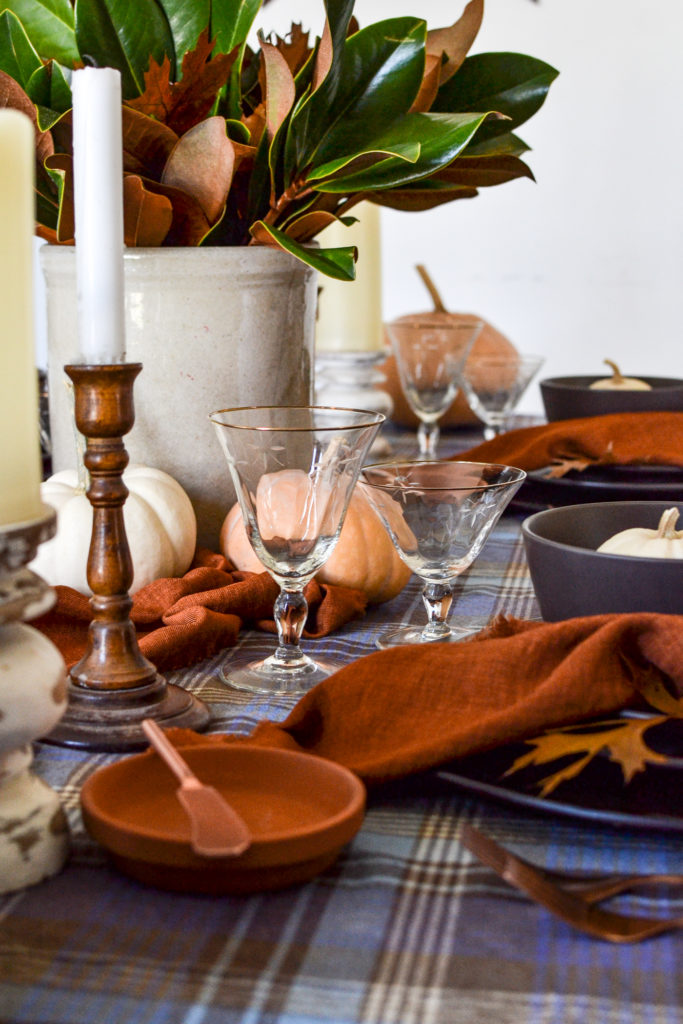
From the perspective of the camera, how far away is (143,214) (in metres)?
0.80

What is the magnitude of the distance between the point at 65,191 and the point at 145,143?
63 mm

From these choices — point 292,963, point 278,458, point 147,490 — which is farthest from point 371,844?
point 147,490

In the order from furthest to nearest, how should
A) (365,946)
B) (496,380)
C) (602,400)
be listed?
(496,380), (602,400), (365,946)

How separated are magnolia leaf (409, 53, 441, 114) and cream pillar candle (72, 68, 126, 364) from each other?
38 cm

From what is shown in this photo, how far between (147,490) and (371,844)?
401 mm

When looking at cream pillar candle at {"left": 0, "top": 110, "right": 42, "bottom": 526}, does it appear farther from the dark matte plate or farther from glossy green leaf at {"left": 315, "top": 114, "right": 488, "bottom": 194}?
glossy green leaf at {"left": 315, "top": 114, "right": 488, "bottom": 194}

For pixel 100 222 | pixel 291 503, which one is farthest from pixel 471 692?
pixel 100 222

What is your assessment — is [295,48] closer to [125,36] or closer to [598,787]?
[125,36]

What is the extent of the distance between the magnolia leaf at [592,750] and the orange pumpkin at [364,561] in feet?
0.98

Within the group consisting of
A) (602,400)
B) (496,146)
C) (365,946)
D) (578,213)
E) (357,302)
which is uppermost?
(578,213)

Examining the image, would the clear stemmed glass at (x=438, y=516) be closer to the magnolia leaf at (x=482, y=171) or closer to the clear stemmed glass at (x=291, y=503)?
the clear stemmed glass at (x=291, y=503)

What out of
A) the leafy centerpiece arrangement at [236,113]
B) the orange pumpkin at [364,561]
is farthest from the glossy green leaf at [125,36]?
the orange pumpkin at [364,561]

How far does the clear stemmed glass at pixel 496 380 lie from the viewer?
50.4 inches

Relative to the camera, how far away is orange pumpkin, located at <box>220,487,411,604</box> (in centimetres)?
76
